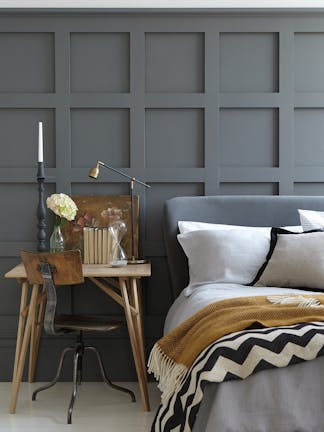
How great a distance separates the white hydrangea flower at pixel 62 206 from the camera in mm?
4203

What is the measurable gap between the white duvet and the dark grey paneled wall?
0.67 m

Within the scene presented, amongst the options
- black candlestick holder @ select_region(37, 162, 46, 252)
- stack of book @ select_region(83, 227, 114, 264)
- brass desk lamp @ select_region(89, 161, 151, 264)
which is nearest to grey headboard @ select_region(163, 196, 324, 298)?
brass desk lamp @ select_region(89, 161, 151, 264)

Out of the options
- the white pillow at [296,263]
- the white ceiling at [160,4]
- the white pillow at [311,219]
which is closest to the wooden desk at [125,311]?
the white pillow at [296,263]

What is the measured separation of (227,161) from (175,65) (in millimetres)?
696

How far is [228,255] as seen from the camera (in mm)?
3928

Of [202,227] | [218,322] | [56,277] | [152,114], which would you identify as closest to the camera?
[218,322]

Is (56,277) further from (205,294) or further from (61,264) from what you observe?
(205,294)

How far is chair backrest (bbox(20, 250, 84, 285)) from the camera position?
364cm

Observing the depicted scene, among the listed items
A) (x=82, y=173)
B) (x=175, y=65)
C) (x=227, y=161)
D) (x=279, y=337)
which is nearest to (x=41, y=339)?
(x=82, y=173)

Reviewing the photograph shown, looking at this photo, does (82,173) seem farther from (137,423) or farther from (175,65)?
(137,423)

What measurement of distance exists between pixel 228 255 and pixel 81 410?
1.18 meters

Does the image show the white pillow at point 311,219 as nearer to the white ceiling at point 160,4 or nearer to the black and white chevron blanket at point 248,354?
the white ceiling at point 160,4

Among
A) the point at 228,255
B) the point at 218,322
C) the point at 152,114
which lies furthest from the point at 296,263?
the point at 152,114

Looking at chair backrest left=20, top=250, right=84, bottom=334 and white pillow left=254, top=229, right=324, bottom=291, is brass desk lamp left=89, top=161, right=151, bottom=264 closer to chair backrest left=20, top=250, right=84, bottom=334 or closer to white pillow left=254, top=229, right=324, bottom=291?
chair backrest left=20, top=250, right=84, bottom=334
